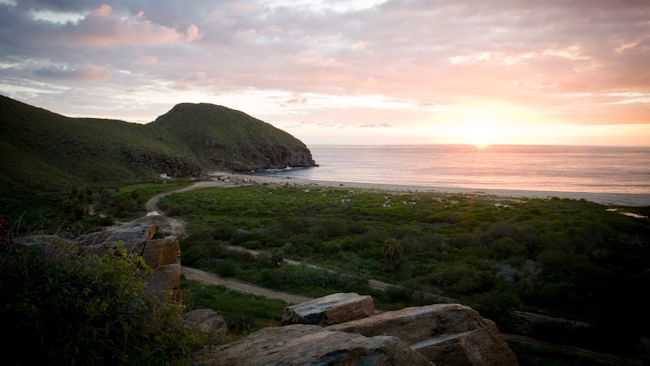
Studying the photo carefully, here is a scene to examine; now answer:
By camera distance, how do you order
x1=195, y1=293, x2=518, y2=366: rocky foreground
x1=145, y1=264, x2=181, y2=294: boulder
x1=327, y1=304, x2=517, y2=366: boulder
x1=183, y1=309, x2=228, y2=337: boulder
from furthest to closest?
x1=145, y1=264, x2=181, y2=294: boulder, x1=183, y1=309, x2=228, y2=337: boulder, x1=327, y1=304, x2=517, y2=366: boulder, x1=195, y1=293, x2=518, y2=366: rocky foreground

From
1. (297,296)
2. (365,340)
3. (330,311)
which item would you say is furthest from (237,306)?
(365,340)

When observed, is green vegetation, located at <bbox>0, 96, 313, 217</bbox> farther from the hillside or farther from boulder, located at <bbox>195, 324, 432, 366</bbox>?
boulder, located at <bbox>195, 324, 432, 366</bbox>

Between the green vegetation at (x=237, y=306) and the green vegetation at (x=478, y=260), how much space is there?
112 inches

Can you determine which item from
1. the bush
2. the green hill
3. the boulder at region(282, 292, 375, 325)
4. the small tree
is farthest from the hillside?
the bush

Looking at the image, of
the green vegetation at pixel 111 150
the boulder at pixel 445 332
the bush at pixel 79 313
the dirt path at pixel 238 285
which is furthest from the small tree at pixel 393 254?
the green vegetation at pixel 111 150

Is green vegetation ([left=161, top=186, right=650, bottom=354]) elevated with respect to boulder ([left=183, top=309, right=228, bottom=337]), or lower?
lower

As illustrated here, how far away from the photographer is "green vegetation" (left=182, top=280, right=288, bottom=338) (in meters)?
13.6

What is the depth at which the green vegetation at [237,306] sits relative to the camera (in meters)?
13.6

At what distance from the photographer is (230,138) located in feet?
493

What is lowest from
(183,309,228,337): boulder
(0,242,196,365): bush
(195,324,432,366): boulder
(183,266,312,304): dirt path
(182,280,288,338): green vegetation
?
(183,266,312,304): dirt path

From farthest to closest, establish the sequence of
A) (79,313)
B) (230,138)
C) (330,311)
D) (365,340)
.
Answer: (230,138)
(330,311)
(365,340)
(79,313)

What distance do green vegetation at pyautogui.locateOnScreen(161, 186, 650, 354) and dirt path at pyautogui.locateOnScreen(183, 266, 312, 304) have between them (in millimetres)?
648

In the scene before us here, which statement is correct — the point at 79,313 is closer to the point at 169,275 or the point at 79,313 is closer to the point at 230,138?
the point at 169,275

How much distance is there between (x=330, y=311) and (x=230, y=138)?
147 m
